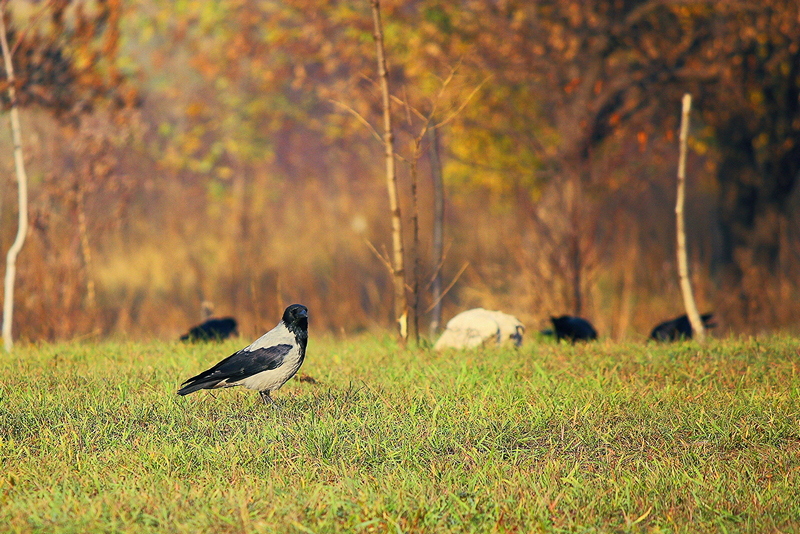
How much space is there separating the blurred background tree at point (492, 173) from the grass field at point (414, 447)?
257 cm

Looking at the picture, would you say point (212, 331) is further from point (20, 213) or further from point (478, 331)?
point (478, 331)

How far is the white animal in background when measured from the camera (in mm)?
7355

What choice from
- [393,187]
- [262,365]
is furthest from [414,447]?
[393,187]

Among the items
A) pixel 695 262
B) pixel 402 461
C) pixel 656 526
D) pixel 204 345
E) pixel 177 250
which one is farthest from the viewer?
pixel 177 250

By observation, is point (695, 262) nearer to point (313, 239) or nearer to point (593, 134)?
point (593, 134)

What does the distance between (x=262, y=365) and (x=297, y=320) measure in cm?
40

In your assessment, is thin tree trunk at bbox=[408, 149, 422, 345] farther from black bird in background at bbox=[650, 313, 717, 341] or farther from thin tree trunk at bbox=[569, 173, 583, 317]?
thin tree trunk at bbox=[569, 173, 583, 317]

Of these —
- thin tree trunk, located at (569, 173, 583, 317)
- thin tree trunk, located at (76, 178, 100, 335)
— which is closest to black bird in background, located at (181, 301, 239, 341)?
thin tree trunk, located at (76, 178, 100, 335)

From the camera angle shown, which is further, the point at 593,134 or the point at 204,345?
the point at 593,134

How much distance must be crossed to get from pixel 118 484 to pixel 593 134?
363 inches

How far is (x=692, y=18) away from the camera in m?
12.9

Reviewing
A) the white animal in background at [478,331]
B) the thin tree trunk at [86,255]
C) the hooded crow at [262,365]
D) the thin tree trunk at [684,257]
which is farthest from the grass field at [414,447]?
the thin tree trunk at [86,255]

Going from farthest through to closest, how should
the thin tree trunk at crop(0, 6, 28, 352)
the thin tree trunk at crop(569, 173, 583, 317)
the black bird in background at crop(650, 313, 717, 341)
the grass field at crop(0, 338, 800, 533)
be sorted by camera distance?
1. the thin tree trunk at crop(569, 173, 583, 317)
2. the black bird in background at crop(650, 313, 717, 341)
3. the thin tree trunk at crop(0, 6, 28, 352)
4. the grass field at crop(0, 338, 800, 533)

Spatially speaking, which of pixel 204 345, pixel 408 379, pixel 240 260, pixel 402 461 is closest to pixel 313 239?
pixel 240 260
